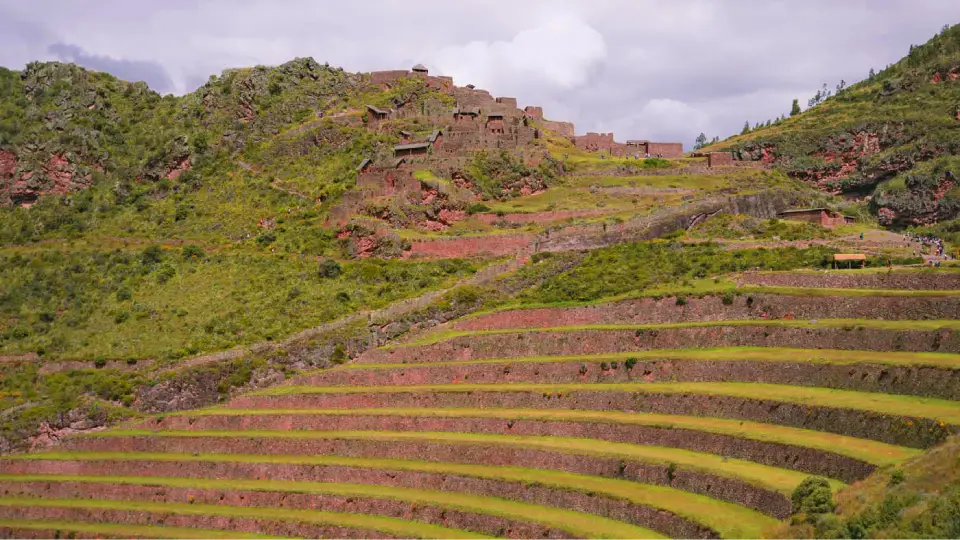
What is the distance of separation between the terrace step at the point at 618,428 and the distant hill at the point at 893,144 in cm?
4241

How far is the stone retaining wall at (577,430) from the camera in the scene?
1072 inches

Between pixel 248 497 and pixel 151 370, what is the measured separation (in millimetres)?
15419

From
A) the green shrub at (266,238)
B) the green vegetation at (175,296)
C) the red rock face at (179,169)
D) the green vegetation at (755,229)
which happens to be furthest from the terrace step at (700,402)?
the red rock face at (179,169)

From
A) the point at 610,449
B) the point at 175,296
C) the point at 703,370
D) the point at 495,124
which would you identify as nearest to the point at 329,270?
the point at 175,296

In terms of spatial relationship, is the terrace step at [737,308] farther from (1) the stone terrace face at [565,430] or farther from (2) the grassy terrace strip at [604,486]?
(2) the grassy terrace strip at [604,486]

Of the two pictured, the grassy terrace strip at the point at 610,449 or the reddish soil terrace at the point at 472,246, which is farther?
the reddish soil terrace at the point at 472,246

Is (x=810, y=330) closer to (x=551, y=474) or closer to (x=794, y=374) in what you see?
(x=794, y=374)

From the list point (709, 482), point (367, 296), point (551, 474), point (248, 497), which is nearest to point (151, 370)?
point (367, 296)

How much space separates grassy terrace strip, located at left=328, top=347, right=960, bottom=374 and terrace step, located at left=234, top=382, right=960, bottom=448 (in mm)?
1114

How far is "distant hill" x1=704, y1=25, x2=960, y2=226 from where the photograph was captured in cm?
7056

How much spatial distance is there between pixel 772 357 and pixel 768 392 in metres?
2.12

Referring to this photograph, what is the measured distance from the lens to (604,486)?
31547 millimetres

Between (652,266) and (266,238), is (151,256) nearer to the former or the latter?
(266,238)

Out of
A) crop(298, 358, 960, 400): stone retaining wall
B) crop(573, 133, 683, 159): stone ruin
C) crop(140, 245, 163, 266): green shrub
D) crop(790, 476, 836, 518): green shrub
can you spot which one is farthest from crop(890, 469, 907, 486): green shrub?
crop(573, 133, 683, 159): stone ruin
